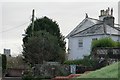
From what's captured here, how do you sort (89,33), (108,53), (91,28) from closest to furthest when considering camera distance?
1. (108,53)
2. (89,33)
3. (91,28)

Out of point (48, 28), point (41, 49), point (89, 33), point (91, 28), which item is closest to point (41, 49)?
point (41, 49)

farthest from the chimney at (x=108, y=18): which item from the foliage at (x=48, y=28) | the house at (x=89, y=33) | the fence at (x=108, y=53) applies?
the fence at (x=108, y=53)

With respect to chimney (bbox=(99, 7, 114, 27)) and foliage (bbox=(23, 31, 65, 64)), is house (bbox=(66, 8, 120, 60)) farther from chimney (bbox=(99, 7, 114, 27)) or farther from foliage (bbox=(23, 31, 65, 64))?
foliage (bbox=(23, 31, 65, 64))

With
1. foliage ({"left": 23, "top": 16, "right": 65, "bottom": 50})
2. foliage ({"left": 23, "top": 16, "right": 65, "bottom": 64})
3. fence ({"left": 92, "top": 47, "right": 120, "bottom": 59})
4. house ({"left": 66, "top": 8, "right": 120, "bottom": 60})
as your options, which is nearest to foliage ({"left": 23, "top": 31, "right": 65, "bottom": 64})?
foliage ({"left": 23, "top": 16, "right": 65, "bottom": 64})

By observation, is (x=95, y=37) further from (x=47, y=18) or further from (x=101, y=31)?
(x=47, y=18)

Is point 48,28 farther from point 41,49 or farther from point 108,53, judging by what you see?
point 108,53

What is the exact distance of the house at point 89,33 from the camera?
48.2 metres

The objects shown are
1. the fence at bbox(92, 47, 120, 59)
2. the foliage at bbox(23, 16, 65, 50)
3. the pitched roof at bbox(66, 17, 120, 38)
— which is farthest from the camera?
the pitched roof at bbox(66, 17, 120, 38)

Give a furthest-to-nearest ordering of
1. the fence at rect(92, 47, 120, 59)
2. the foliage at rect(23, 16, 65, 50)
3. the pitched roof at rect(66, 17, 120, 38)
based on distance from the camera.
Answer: the pitched roof at rect(66, 17, 120, 38)
the foliage at rect(23, 16, 65, 50)
the fence at rect(92, 47, 120, 59)

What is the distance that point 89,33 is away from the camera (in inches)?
1941

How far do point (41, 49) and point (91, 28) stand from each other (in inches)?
567

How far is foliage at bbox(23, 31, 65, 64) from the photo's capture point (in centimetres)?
3841

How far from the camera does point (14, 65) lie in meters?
43.9

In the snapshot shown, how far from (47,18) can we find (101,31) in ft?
25.0
